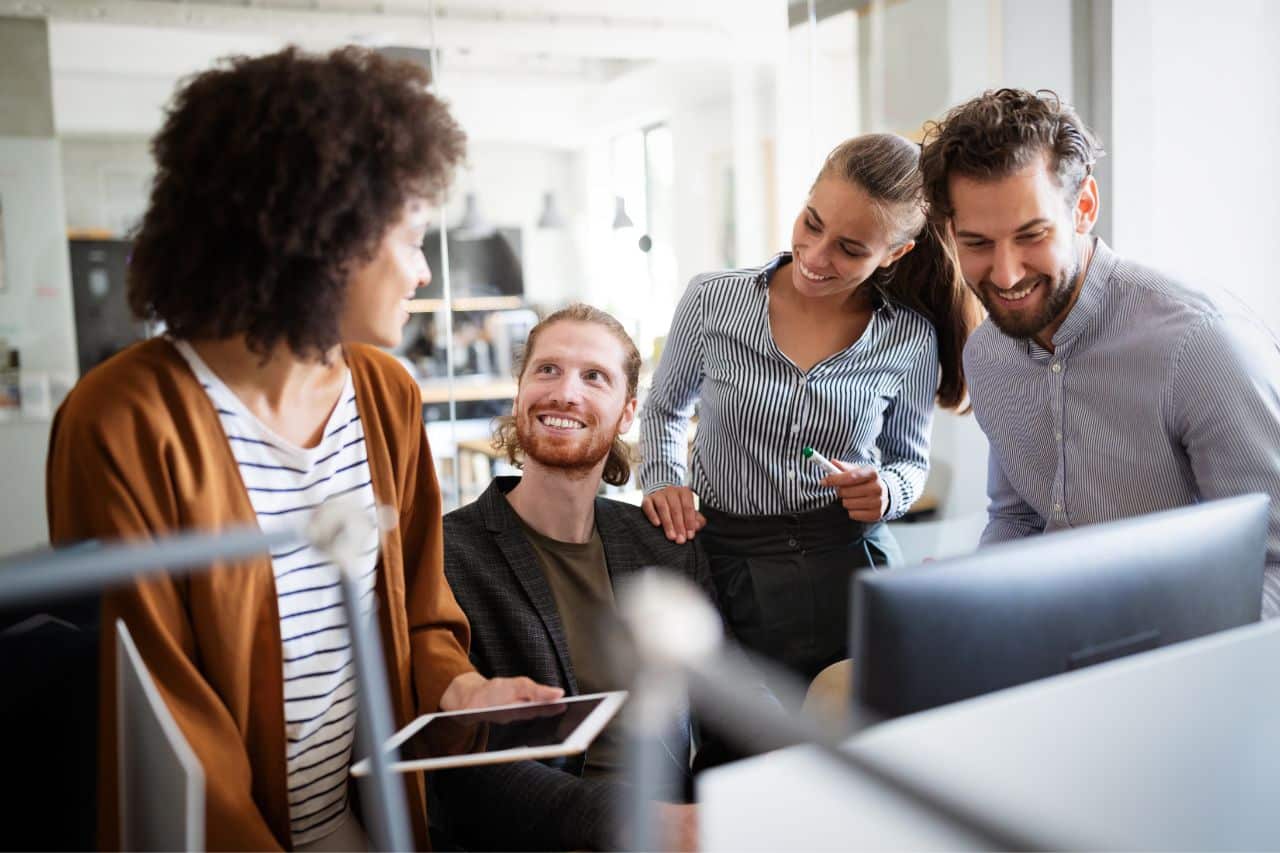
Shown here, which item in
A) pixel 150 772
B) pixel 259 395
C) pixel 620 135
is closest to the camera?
pixel 150 772

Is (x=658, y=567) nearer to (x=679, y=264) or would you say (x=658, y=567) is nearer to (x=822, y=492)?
(x=822, y=492)

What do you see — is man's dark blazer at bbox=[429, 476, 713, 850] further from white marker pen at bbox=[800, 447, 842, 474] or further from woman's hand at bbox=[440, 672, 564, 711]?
white marker pen at bbox=[800, 447, 842, 474]

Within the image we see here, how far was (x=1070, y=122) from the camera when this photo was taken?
1730 millimetres

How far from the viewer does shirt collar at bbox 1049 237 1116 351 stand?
1.72 meters

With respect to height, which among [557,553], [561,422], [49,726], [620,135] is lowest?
[557,553]

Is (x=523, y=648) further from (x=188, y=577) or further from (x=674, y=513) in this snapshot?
(x=188, y=577)

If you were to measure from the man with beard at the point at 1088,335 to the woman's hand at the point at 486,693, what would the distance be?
0.89 meters

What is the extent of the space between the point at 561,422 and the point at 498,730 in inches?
35.5

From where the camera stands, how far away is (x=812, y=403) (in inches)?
80.8

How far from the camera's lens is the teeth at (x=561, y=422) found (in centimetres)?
188

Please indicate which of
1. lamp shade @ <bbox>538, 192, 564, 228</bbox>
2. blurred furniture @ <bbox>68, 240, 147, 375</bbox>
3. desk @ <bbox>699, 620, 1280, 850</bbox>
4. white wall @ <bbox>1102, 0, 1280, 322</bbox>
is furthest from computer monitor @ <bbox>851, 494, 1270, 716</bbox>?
lamp shade @ <bbox>538, 192, 564, 228</bbox>

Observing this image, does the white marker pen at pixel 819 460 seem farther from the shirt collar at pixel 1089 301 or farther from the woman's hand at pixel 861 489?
the shirt collar at pixel 1089 301

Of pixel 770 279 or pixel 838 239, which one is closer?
pixel 838 239

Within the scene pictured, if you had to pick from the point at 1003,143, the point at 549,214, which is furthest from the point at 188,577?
the point at 549,214
